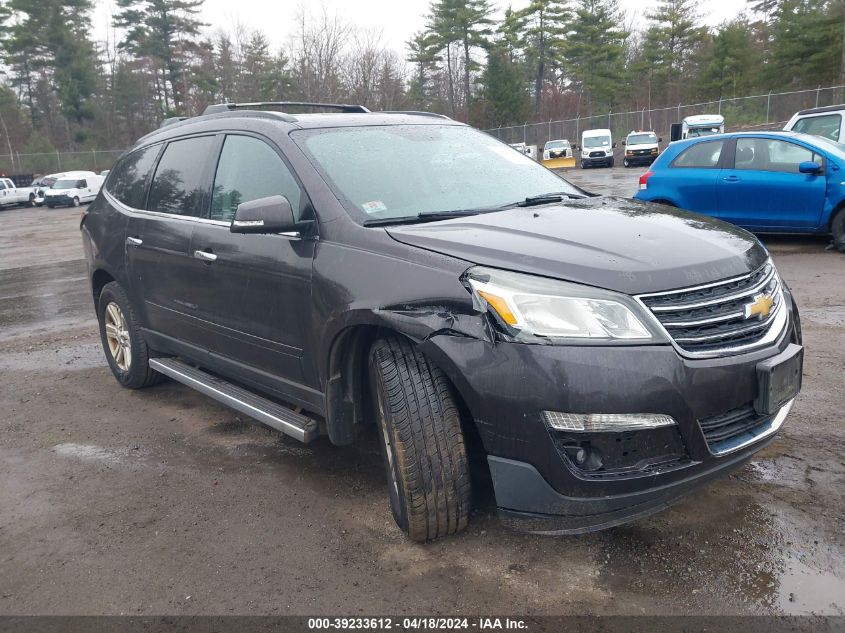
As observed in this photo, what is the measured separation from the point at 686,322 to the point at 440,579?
135 centimetres

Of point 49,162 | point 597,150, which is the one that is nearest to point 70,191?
point 49,162

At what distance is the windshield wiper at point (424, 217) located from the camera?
3156 mm

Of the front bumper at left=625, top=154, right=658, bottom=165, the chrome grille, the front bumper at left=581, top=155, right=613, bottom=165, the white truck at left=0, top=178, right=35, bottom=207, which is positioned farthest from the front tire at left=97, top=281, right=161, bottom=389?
the white truck at left=0, top=178, right=35, bottom=207

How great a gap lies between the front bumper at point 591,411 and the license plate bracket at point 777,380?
0.03 metres

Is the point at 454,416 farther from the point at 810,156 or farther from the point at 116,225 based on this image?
the point at 810,156

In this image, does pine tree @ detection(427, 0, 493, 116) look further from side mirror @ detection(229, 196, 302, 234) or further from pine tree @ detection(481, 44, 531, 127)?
side mirror @ detection(229, 196, 302, 234)

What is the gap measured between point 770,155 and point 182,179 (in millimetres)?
7685

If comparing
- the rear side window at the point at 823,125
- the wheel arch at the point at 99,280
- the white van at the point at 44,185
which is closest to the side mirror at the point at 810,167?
the rear side window at the point at 823,125

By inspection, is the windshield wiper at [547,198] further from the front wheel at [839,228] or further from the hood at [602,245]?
the front wheel at [839,228]

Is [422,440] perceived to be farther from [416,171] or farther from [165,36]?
[165,36]

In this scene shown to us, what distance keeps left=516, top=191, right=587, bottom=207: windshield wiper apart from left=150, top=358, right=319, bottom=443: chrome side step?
4.99 feet

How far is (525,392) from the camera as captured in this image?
246 centimetres

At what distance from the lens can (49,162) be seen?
50.7m

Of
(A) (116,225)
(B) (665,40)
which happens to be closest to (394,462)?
(A) (116,225)
